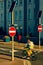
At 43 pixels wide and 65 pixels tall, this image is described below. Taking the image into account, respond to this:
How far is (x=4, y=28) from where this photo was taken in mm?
64562

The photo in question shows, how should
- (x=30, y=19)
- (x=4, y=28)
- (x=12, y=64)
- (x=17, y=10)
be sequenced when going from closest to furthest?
(x=12, y=64)
(x=30, y=19)
(x=17, y=10)
(x=4, y=28)

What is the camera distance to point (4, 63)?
19.5 m

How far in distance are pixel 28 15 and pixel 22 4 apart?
389 cm

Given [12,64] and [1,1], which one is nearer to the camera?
[12,64]

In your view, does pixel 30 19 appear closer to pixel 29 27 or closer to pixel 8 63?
pixel 29 27

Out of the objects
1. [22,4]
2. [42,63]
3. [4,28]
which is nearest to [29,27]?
[22,4]

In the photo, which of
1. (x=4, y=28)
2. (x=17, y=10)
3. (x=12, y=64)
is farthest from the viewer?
(x=4, y=28)

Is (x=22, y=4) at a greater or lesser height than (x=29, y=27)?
greater

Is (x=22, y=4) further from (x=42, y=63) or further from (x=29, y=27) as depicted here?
(x=42, y=63)

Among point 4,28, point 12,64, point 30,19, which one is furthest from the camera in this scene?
point 4,28

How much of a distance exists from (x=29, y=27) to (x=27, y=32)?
3.43 feet

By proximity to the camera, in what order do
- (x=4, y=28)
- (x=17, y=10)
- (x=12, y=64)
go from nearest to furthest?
(x=12, y=64)
(x=17, y=10)
(x=4, y=28)

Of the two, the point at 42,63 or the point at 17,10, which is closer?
the point at 42,63

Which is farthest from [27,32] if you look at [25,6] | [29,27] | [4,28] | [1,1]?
[1,1]
